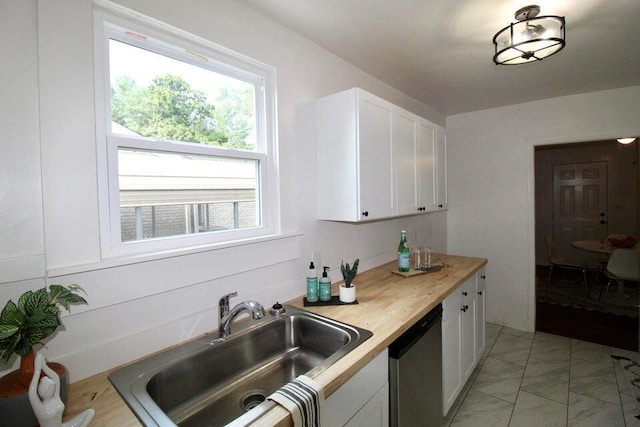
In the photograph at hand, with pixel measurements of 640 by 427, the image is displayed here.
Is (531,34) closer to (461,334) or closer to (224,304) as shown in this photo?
(461,334)

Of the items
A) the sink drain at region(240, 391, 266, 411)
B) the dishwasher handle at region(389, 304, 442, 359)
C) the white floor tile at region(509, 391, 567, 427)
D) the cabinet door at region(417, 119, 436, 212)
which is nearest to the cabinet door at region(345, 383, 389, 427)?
the dishwasher handle at region(389, 304, 442, 359)

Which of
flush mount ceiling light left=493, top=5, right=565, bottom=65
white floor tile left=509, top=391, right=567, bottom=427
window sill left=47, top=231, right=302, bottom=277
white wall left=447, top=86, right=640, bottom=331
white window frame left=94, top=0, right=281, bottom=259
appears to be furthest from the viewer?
white wall left=447, top=86, right=640, bottom=331

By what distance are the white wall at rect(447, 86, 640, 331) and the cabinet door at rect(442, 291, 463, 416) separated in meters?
1.70

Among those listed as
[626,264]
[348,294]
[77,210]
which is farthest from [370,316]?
[626,264]

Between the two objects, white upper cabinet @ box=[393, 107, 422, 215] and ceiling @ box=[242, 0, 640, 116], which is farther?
white upper cabinet @ box=[393, 107, 422, 215]

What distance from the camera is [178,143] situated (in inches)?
51.9

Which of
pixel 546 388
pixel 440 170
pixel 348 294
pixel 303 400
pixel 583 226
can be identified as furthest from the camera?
pixel 583 226

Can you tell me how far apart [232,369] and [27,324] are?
2.42ft

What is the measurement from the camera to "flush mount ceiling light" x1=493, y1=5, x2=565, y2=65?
1457mm

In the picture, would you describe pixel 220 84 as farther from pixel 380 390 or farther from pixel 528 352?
pixel 528 352

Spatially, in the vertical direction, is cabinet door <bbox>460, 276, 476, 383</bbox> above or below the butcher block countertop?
below

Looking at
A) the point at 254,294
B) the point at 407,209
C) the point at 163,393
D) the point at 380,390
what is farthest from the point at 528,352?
the point at 163,393

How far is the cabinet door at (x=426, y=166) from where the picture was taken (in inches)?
91.8

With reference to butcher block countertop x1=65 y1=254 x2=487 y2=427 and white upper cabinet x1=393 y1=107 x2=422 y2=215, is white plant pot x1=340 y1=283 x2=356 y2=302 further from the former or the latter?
white upper cabinet x1=393 y1=107 x2=422 y2=215
